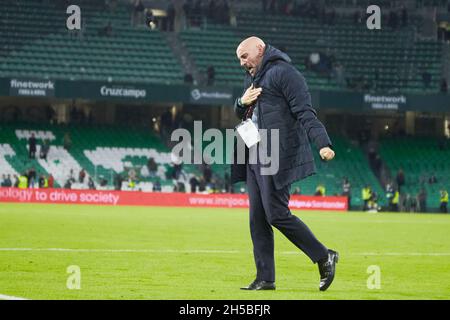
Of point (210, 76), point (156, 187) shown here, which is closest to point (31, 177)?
point (156, 187)

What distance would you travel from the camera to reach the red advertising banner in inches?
1896

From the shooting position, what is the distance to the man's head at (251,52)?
10852 millimetres

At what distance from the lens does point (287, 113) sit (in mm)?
10766

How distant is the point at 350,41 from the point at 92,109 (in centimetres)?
1506

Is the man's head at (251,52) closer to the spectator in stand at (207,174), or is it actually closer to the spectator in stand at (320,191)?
the spectator in stand at (207,174)

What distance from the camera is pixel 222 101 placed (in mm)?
58719

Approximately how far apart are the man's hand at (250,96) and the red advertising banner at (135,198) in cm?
3765

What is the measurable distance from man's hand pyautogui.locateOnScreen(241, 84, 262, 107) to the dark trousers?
2.05 ft

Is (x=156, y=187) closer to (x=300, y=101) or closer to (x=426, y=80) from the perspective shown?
(x=426, y=80)

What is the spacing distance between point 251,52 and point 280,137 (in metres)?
0.88

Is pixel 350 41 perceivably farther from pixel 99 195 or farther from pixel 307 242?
pixel 307 242

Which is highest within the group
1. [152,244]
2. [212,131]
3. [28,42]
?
[28,42]

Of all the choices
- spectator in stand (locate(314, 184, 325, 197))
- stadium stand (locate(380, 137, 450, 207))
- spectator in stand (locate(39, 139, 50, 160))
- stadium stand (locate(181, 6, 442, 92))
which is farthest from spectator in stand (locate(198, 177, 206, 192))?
stadium stand (locate(380, 137, 450, 207))
